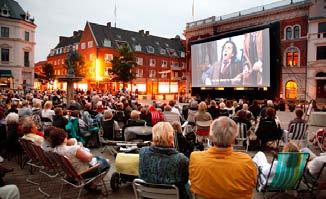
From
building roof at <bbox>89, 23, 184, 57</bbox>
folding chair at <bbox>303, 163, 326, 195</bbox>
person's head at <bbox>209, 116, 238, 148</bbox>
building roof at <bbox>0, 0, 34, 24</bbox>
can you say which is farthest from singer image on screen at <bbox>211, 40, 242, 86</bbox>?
building roof at <bbox>0, 0, 34, 24</bbox>

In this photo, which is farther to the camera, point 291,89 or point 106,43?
point 106,43

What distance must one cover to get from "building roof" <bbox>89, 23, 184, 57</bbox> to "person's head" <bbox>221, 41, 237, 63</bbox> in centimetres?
3369

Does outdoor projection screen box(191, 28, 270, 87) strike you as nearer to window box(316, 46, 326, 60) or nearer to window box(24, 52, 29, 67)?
window box(316, 46, 326, 60)

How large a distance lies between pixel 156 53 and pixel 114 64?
1986cm

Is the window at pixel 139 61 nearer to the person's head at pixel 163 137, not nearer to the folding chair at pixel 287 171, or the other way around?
the folding chair at pixel 287 171

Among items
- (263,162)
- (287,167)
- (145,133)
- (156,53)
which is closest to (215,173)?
(287,167)

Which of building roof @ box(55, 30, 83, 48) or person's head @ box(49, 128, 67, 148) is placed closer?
person's head @ box(49, 128, 67, 148)

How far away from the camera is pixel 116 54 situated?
58.0 m

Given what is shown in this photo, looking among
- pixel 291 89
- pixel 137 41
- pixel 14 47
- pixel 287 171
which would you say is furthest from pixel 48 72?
pixel 287 171

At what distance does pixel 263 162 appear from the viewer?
18.1ft

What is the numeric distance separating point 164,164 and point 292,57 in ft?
124

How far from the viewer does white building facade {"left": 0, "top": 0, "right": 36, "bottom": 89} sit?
151ft

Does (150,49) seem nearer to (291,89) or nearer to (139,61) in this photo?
(139,61)

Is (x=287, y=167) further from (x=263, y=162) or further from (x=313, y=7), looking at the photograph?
(x=313, y=7)
